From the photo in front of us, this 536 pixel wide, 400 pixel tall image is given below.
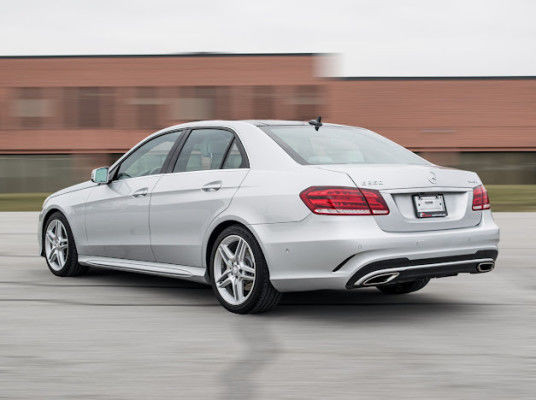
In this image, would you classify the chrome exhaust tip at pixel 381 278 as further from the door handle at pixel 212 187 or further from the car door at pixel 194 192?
the door handle at pixel 212 187

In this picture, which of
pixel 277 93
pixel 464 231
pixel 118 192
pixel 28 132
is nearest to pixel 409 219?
pixel 464 231

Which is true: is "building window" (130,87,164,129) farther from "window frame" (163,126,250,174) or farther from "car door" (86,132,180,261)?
"window frame" (163,126,250,174)

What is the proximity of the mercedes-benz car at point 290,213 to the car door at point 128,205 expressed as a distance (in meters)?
0.02

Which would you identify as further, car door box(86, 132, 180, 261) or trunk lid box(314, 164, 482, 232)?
car door box(86, 132, 180, 261)

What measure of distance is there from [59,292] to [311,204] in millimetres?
2968

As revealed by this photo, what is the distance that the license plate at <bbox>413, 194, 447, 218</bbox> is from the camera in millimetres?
6355

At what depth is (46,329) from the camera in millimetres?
6199

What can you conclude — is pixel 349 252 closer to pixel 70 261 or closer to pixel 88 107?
pixel 70 261

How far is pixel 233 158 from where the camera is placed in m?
7.07

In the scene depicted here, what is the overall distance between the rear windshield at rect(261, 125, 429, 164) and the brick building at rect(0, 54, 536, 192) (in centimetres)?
4689

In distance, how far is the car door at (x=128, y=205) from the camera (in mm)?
7805

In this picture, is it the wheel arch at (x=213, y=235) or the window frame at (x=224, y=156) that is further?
the window frame at (x=224, y=156)

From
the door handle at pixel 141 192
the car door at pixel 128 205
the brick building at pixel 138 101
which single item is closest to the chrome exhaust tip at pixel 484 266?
the car door at pixel 128 205

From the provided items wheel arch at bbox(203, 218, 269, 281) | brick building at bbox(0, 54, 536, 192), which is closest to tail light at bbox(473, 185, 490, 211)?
wheel arch at bbox(203, 218, 269, 281)
